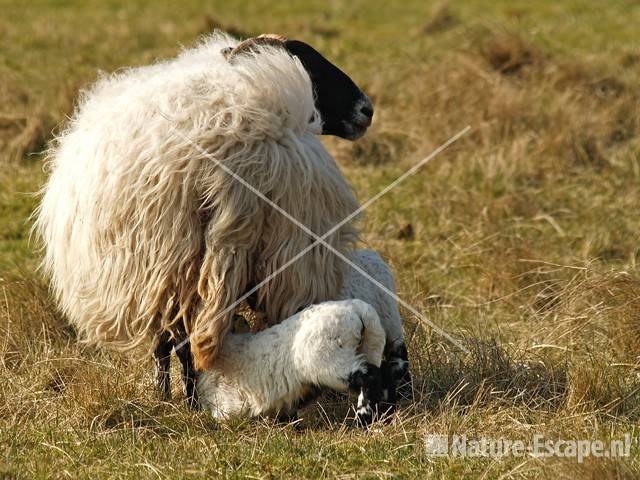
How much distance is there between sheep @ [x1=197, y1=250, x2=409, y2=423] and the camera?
4168 mm

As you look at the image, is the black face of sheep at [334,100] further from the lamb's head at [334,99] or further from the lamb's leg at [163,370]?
the lamb's leg at [163,370]

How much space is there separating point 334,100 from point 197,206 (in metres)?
0.91

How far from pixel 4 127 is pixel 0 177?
3.80 ft

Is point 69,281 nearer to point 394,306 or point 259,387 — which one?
point 259,387

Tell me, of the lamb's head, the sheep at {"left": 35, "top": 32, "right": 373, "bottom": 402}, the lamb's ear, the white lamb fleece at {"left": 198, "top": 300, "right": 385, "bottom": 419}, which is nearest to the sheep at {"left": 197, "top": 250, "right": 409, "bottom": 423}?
the white lamb fleece at {"left": 198, "top": 300, "right": 385, "bottom": 419}

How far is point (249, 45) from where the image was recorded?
4742 millimetres

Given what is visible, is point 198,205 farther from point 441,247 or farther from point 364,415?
point 441,247

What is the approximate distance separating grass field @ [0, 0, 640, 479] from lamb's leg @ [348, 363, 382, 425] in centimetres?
7

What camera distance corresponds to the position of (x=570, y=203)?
802 centimetres

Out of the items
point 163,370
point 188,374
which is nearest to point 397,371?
point 188,374

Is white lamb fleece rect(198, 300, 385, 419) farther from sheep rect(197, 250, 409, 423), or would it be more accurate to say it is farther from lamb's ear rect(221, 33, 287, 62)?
lamb's ear rect(221, 33, 287, 62)

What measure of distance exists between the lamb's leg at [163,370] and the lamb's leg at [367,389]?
844 mm

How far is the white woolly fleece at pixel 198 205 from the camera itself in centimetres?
434

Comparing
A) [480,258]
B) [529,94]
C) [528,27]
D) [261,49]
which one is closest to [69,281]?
[261,49]
